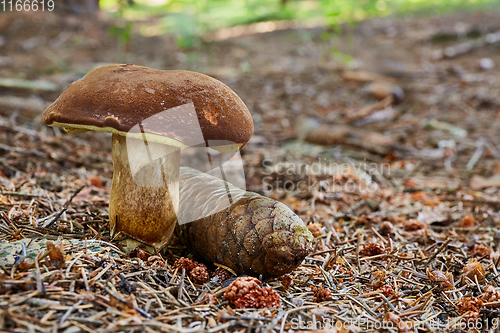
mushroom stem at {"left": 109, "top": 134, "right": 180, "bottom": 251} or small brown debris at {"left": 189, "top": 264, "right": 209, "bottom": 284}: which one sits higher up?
mushroom stem at {"left": 109, "top": 134, "right": 180, "bottom": 251}

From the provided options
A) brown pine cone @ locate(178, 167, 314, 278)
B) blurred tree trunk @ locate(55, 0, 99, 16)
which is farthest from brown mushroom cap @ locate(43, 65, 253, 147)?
blurred tree trunk @ locate(55, 0, 99, 16)

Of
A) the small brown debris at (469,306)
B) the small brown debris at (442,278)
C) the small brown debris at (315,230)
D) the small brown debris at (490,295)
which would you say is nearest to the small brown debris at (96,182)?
the small brown debris at (315,230)

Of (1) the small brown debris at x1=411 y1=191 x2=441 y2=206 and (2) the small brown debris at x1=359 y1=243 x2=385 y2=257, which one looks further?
(1) the small brown debris at x1=411 y1=191 x2=441 y2=206

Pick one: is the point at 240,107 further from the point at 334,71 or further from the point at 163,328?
the point at 334,71

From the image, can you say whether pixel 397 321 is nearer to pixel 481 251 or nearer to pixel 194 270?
pixel 194 270

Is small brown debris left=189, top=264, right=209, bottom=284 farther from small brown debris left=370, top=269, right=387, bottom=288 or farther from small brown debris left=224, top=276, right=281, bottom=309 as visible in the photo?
small brown debris left=370, top=269, right=387, bottom=288

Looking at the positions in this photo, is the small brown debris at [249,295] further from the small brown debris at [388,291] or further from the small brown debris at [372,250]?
the small brown debris at [372,250]

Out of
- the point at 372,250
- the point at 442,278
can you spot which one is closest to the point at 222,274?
the point at 372,250
